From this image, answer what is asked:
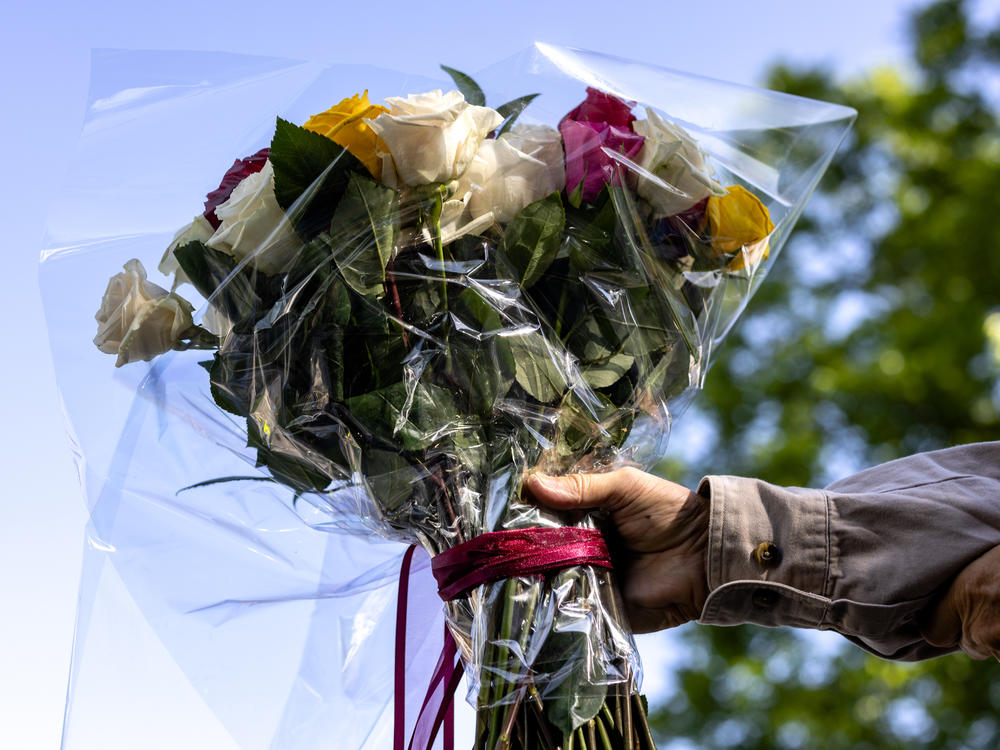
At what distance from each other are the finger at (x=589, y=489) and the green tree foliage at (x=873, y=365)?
643 cm

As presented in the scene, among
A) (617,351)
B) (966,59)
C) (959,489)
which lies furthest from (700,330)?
(966,59)

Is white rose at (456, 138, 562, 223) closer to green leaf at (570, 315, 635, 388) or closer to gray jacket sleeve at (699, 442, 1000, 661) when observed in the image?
green leaf at (570, 315, 635, 388)

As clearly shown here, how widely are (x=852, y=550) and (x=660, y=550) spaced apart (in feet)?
0.89

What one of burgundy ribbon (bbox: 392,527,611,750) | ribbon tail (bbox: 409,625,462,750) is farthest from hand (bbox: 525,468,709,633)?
ribbon tail (bbox: 409,625,462,750)

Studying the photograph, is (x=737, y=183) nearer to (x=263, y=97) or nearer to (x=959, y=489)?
(x=959, y=489)

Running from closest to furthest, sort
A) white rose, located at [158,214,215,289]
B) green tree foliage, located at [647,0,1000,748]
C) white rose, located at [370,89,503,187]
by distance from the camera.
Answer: white rose, located at [370,89,503,187]
white rose, located at [158,214,215,289]
green tree foliage, located at [647,0,1000,748]

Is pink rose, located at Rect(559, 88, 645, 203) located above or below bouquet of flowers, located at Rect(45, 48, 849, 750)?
above

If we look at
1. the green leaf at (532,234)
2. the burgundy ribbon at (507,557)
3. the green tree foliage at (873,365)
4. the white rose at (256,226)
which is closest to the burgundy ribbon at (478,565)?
the burgundy ribbon at (507,557)

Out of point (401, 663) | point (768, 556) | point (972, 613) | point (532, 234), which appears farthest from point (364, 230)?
point (972, 613)

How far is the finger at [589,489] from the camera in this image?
115cm

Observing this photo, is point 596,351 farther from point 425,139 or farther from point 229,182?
point 229,182

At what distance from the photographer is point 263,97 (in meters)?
1.32

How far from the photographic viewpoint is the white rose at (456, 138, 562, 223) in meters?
1.17

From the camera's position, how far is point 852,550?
4.31ft
